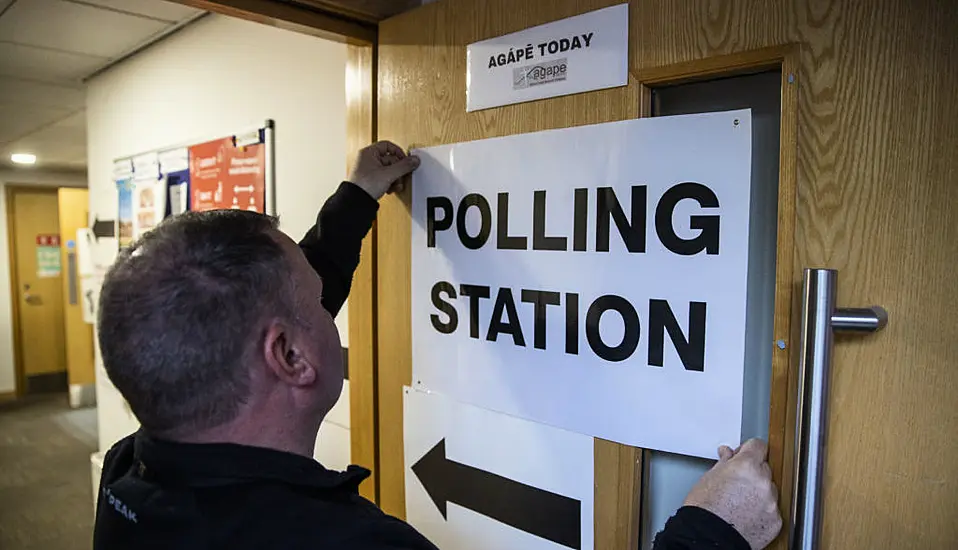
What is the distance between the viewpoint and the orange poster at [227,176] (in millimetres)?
2068

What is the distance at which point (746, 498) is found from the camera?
80 centimetres

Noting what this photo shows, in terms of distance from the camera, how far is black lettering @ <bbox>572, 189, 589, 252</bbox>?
3.28 ft

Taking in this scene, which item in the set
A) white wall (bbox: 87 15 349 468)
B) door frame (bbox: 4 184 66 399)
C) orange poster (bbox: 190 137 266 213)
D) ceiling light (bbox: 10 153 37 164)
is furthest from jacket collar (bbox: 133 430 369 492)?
door frame (bbox: 4 184 66 399)

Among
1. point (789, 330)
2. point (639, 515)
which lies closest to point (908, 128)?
point (789, 330)

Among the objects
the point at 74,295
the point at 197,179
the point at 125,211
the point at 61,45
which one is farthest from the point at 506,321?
the point at 74,295

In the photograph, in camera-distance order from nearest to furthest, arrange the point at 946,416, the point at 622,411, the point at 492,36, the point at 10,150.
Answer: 1. the point at 946,416
2. the point at 622,411
3. the point at 492,36
4. the point at 10,150

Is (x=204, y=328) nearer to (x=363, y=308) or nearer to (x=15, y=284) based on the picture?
(x=363, y=308)

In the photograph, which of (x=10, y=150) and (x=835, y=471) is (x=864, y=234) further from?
(x=10, y=150)

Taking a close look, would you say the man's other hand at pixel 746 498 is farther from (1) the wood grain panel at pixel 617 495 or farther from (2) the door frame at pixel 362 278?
(2) the door frame at pixel 362 278

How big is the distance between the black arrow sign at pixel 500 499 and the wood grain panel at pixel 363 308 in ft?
0.54

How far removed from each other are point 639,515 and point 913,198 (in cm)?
60

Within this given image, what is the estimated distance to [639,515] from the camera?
98cm

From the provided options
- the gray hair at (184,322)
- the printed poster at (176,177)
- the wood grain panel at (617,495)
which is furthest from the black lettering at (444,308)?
the printed poster at (176,177)

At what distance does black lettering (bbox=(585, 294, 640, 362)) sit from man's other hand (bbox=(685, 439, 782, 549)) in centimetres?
22
